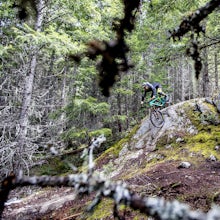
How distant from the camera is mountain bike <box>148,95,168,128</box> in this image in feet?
39.1

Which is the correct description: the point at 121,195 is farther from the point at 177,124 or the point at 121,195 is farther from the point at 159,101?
the point at 159,101

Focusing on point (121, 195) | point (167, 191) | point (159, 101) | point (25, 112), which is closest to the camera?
point (121, 195)

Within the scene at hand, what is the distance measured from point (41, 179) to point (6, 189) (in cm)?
23

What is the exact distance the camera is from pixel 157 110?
1212 cm

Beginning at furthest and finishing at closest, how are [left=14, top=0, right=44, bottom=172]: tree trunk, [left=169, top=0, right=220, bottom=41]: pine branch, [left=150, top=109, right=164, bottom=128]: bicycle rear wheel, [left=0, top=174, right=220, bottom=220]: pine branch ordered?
[left=150, top=109, right=164, bottom=128]: bicycle rear wheel, [left=14, top=0, right=44, bottom=172]: tree trunk, [left=169, top=0, right=220, bottom=41]: pine branch, [left=0, top=174, right=220, bottom=220]: pine branch

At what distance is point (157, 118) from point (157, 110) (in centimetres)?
41

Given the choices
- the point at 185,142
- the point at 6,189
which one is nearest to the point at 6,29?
the point at 185,142

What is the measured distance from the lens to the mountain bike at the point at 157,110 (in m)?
11.9

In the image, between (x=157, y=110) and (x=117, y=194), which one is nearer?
(x=117, y=194)

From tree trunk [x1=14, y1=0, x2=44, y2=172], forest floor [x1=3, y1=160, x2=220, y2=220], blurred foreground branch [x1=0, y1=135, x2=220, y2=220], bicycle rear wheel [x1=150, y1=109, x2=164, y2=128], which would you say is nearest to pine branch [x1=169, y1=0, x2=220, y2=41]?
blurred foreground branch [x1=0, y1=135, x2=220, y2=220]

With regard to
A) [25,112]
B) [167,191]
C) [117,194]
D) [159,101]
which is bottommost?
[167,191]

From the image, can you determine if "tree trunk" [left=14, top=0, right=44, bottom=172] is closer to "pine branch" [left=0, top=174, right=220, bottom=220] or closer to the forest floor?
the forest floor

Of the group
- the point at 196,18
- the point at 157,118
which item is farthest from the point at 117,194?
the point at 157,118

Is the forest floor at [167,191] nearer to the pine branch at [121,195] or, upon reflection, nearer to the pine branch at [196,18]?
the pine branch at [121,195]
